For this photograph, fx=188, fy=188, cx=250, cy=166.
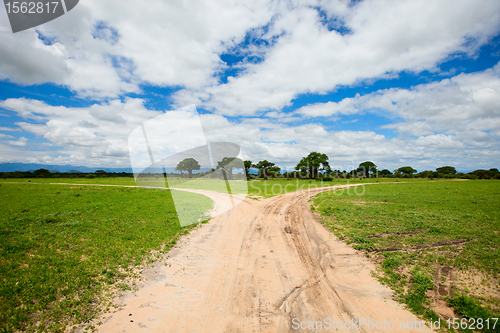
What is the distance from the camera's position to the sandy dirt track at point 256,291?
16.6 feet

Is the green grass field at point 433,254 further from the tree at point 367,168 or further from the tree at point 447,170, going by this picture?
the tree at point 447,170

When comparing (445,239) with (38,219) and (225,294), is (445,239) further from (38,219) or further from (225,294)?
(38,219)

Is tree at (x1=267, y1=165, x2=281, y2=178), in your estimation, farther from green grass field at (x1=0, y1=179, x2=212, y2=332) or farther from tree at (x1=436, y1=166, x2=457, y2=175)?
tree at (x1=436, y1=166, x2=457, y2=175)

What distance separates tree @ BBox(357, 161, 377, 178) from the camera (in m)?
114

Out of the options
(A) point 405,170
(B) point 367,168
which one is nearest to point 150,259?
(B) point 367,168

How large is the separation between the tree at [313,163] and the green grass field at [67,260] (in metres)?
65.9

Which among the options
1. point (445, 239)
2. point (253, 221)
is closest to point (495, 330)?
point (445, 239)

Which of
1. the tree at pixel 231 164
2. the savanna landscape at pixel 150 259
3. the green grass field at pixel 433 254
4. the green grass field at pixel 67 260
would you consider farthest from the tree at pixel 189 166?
the green grass field at pixel 433 254

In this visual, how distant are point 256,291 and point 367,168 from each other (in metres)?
132

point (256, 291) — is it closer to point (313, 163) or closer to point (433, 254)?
point (433, 254)

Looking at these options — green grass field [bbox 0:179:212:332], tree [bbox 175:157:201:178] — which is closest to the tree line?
tree [bbox 175:157:201:178]

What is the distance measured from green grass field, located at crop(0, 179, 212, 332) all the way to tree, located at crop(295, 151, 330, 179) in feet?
216

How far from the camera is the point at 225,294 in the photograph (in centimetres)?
610

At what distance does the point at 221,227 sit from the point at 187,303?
7360 mm
